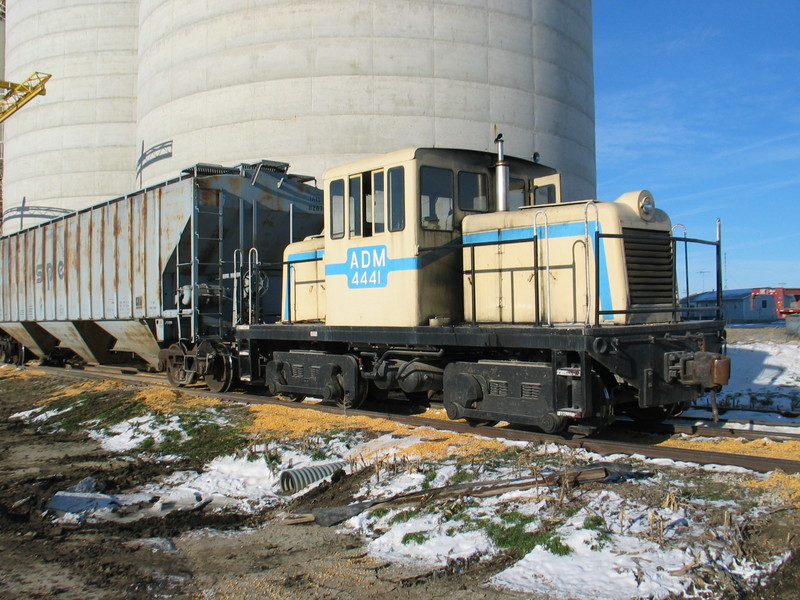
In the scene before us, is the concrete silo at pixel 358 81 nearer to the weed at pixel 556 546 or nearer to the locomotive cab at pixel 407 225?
the locomotive cab at pixel 407 225

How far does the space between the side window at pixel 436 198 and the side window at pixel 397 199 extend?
22cm

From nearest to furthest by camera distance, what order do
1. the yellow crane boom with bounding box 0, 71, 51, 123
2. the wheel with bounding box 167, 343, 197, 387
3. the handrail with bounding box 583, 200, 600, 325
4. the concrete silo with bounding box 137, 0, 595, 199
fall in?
the handrail with bounding box 583, 200, 600, 325 < the wheel with bounding box 167, 343, 197, 387 < the concrete silo with bounding box 137, 0, 595, 199 < the yellow crane boom with bounding box 0, 71, 51, 123

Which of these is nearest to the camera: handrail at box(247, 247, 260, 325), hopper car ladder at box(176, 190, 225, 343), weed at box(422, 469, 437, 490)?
weed at box(422, 469, 437, 490)

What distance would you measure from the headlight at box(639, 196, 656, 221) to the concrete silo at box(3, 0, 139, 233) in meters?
35.5

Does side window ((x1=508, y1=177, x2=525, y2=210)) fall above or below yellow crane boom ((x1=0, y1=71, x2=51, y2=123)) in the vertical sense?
below

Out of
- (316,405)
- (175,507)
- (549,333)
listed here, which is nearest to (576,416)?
(549,333)

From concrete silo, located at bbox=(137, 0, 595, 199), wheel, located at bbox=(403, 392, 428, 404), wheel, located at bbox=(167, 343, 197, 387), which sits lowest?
wheel, located at bbox=(403, 392, 428, 404)

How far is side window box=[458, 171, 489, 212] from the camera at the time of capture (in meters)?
7.98

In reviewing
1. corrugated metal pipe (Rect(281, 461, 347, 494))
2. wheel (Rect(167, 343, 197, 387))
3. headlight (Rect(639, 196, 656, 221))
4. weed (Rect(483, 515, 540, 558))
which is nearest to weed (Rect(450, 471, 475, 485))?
weed (Rect(483, 515, 540, 558))

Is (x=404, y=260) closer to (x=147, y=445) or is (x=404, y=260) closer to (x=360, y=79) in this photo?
(x=147, y=445)

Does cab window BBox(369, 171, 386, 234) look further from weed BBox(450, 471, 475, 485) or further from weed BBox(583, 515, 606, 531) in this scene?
weed BBox(583, 515, 606, 531)

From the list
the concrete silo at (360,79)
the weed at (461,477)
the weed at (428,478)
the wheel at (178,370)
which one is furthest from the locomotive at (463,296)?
the concrete silo at (360,79)

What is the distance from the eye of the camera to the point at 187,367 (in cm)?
1223

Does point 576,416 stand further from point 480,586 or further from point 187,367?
point 187,367
